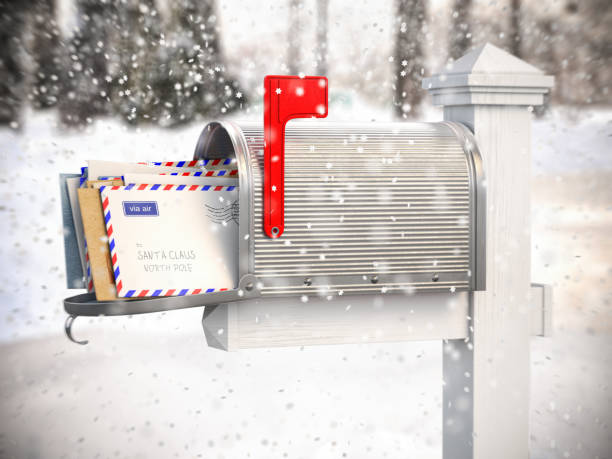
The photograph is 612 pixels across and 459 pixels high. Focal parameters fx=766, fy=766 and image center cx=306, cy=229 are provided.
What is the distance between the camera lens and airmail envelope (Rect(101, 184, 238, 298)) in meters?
1.93

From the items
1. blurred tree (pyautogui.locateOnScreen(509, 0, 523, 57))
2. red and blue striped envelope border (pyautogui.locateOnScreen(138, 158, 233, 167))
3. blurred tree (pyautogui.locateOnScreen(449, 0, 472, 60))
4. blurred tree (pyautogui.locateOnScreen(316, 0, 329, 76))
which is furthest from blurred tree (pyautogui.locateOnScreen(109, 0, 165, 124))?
red and blue striped envelope border (pyautogui.locateOnScreen(138, 158, 233, 167))

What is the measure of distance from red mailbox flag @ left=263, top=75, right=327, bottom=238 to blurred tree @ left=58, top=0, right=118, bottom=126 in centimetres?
421

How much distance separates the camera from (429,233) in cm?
211

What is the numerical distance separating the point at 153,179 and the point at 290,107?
399mm

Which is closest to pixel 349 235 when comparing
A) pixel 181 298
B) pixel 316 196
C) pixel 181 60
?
pixel 316 196

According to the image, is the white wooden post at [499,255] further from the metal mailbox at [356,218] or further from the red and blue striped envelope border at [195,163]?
the red and blue striped envelope border at [195,163]

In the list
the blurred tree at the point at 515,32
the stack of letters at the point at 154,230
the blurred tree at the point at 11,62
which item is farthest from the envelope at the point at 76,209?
the blurred tree at the point at 515,32

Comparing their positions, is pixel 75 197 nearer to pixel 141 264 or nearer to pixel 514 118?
pixel 141 264

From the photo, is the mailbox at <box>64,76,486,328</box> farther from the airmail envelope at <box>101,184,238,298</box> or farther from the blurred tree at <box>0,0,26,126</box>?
the blurred tree at <box>0,0,26,126</box>

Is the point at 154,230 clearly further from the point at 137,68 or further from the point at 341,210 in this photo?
the point at 137,68

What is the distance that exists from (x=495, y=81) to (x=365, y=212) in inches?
24.7

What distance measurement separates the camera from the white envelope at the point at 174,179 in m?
1.97

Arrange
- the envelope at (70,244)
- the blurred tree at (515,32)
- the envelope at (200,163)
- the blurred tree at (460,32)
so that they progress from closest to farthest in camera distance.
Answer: the envelope at (70,244), the envelope at (200,163), the blurred tree at (460,32), the blurred tree at (515,32)

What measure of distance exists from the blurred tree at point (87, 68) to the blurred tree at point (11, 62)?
0.34 meters
